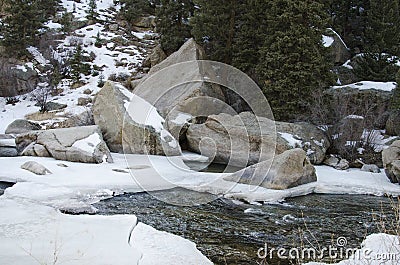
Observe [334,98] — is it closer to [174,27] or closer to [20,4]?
[174,27]

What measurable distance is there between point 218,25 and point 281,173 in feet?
33.6

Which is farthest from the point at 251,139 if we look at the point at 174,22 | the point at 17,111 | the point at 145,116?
the point at 17,111

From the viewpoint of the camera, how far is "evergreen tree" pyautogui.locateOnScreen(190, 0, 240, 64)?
17578 millimetres

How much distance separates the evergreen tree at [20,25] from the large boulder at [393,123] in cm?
2103

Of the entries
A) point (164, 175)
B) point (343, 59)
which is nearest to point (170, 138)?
point (164, 175)

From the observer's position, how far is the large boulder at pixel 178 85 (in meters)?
16.5

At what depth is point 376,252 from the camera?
527 centimetres

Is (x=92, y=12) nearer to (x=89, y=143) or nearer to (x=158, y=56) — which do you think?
(x=158, y=56)

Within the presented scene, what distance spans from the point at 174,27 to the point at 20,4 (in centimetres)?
1001

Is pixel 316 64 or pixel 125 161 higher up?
pixel 316 64

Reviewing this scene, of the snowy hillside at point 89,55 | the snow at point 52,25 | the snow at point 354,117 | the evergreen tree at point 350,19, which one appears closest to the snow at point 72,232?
the snow at point 354,117

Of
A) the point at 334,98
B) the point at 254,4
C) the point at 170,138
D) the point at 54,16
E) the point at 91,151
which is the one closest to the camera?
the point at 91,151

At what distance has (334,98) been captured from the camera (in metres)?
14.8

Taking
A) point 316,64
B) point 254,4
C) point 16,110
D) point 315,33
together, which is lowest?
point 16,110
